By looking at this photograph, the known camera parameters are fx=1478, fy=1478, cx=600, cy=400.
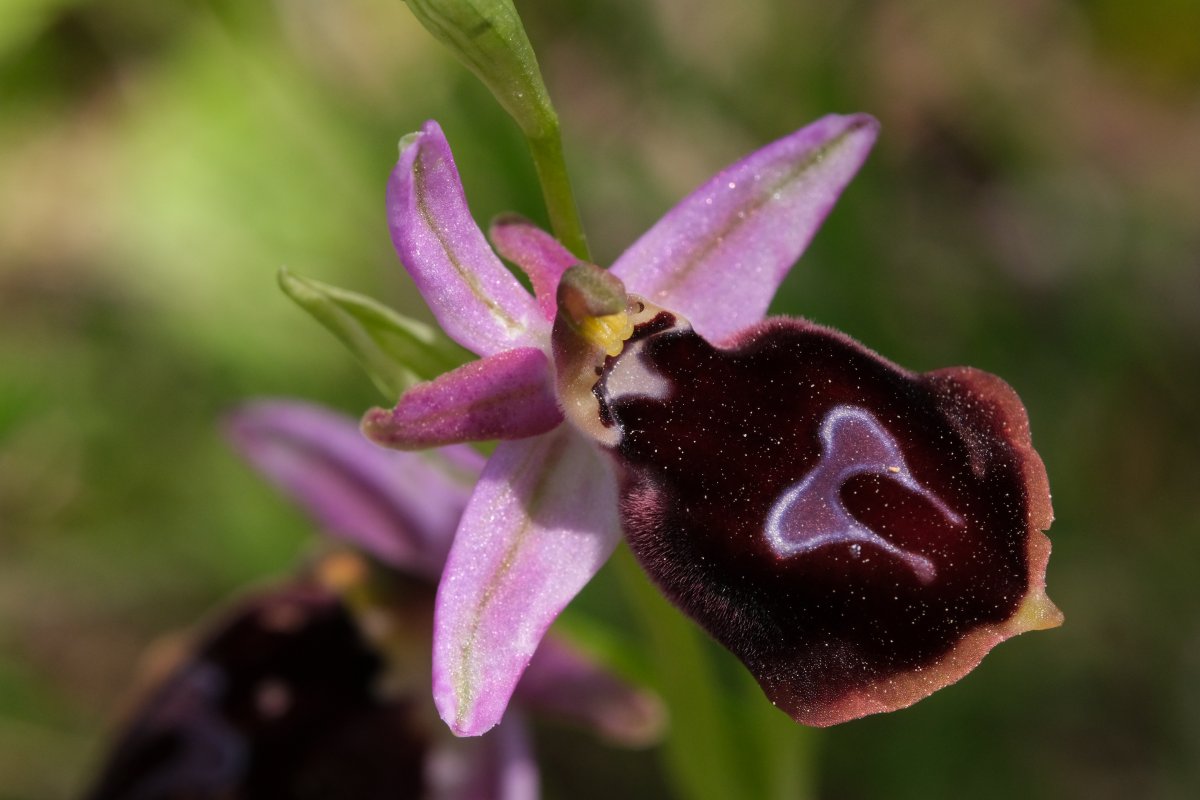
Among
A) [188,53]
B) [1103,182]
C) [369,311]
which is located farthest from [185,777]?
[1103,182]

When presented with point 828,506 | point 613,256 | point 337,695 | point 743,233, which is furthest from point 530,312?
point 613,256

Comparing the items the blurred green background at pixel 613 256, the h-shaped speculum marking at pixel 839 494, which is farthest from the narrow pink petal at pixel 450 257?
the blurred green background at pixel 613 256

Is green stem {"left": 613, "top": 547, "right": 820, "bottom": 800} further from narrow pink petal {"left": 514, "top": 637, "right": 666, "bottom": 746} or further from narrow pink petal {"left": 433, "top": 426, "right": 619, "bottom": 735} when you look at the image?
narrow pink petal {"left": 433, "top": 426, "right": 619, "bottom": 735}

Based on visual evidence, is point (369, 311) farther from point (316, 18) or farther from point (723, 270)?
point (316, 18)

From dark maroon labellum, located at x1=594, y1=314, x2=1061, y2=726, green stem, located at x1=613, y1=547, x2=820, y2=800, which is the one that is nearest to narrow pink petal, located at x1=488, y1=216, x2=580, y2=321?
dark maroon labellum, located at x1=594, y1=314, x2=1061, y2=726

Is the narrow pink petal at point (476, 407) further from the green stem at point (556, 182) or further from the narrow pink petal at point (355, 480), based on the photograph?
the narrow pink petal at point (355, 480)

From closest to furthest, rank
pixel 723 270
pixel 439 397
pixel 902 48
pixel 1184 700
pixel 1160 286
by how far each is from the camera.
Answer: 1. pixel 439 397
2. pixel 723 270
3. pixel 1184 700
4. pixel 1160 286
5. pixel 902 48

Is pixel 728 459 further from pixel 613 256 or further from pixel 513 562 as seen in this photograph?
pixel 613 256
